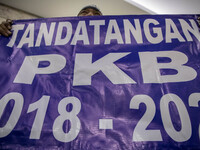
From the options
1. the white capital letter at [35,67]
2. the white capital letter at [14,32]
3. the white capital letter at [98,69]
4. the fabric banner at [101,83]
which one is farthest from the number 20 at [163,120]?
the white capital letter at [14,32]

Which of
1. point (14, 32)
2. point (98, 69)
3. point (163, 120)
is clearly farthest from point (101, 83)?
point (14, 32)

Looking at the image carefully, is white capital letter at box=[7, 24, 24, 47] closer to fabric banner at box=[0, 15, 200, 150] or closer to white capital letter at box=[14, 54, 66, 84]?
fabric banner at box=[0, 15, 200, 150]

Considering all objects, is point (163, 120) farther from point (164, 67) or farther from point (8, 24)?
point (8, 24)

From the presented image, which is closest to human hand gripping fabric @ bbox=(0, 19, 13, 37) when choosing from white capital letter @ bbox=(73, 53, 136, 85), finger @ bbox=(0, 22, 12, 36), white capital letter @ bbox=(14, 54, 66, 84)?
finger @ bbox=(0, 22, 12, 36)

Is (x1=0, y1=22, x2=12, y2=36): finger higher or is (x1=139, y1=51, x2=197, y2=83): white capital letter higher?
(x1=0, y1=22, x2=12, y2=36): finger

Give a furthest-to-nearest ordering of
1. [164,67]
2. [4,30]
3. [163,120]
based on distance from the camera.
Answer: [4,30] → [164,67] → [163,120]

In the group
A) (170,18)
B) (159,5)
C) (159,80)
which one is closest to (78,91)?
(159,80)

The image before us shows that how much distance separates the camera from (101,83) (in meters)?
0.66

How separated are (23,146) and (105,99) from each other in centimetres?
36

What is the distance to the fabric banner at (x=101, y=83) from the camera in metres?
0.55

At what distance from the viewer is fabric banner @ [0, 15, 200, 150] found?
0.55 m

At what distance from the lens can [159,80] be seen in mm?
654

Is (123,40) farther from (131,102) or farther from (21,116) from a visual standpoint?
(21,116)

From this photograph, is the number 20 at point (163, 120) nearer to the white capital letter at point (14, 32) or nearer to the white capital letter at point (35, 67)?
the white capital letter at point (35, 67)
